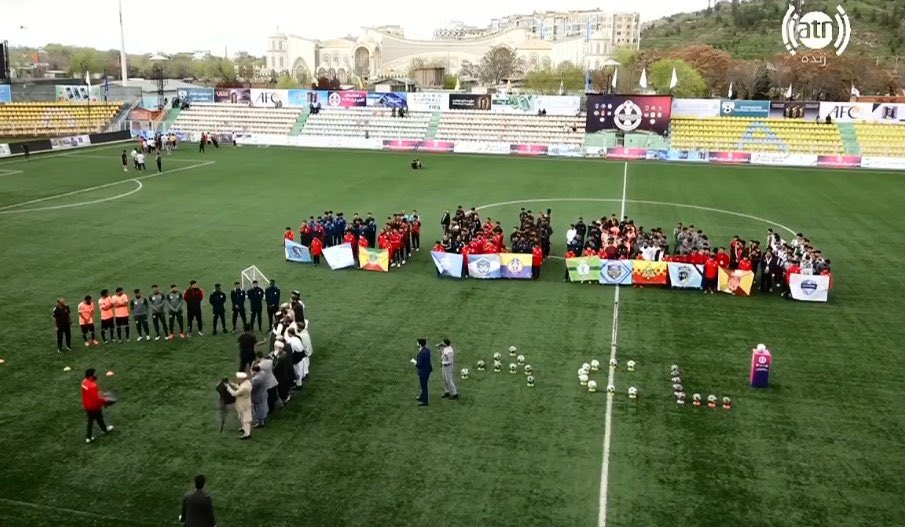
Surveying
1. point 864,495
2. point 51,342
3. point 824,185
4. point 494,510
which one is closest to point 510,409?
point 494,510

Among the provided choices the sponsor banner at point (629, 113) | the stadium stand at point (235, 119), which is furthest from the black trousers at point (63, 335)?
the stadium stand at point (235, 119)

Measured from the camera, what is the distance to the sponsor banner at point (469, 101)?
6600 centimetres

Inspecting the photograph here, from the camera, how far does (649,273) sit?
2272 centimetres

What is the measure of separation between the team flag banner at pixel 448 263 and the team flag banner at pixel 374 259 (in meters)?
1.70

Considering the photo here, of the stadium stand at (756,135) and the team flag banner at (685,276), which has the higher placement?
the stadium stand at (756,135)

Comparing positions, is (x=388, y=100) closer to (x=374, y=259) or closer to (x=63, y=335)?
(x=374, y=259)

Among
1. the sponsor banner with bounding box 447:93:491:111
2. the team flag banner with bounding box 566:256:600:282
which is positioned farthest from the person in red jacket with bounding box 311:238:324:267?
the sponsor banner with bounding box 447:93:491:111

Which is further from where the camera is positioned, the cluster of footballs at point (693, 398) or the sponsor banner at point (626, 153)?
the sponsor banner at point (626, 153)

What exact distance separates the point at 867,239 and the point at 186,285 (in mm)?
25374

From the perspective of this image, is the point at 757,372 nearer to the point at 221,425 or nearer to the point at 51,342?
the point at 221,425

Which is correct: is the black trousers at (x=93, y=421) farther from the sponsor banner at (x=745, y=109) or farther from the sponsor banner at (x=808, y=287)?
the sponsor banner at (x=745, y=109)

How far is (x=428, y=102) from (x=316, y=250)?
4502 centimetres

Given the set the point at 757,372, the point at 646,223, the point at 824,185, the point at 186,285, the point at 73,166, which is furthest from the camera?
the point at 73,166

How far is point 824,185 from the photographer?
4381 centimetres
